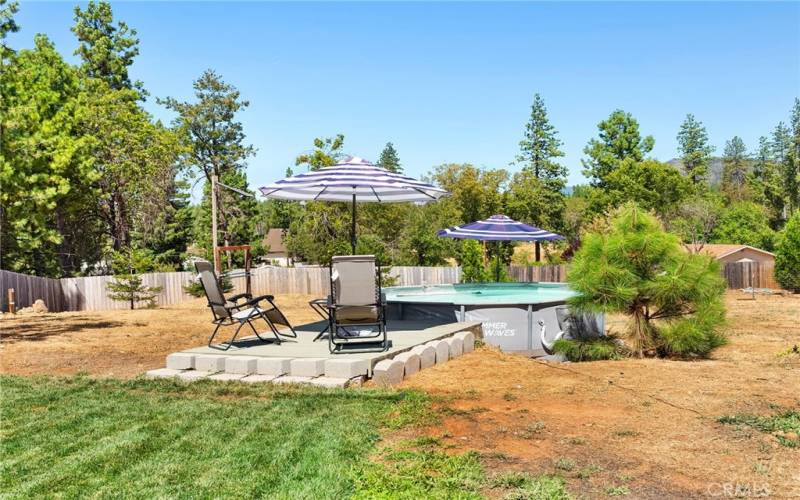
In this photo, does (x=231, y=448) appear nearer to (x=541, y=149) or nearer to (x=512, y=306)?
(x=512, y=306)

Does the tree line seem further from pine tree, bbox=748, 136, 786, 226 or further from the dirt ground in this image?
the dirt ground

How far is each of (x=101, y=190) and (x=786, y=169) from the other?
5635 centimetres

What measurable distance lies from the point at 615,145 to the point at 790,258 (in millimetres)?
29813

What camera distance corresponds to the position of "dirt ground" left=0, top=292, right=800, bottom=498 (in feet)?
11.3

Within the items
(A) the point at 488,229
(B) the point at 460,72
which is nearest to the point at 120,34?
(B) the point at 460,72

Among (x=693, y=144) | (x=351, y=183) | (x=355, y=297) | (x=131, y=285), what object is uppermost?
(x=693, y=144)

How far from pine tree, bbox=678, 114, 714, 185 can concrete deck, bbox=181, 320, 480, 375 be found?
226 ft

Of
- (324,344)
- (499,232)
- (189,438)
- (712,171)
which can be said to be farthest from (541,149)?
(712,171)

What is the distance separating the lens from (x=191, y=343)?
32.9ft

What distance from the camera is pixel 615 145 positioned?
52469mm

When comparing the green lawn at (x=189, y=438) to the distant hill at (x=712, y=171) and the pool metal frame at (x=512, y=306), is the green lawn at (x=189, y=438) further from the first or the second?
the distant hill at (x=712, y=171)

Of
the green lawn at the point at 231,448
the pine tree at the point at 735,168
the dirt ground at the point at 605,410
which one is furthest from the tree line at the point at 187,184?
the pine tree at the point at 735,168

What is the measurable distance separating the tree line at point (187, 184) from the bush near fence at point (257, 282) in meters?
1.40

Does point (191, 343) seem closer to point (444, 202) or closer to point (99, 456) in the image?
point (99, 456)
